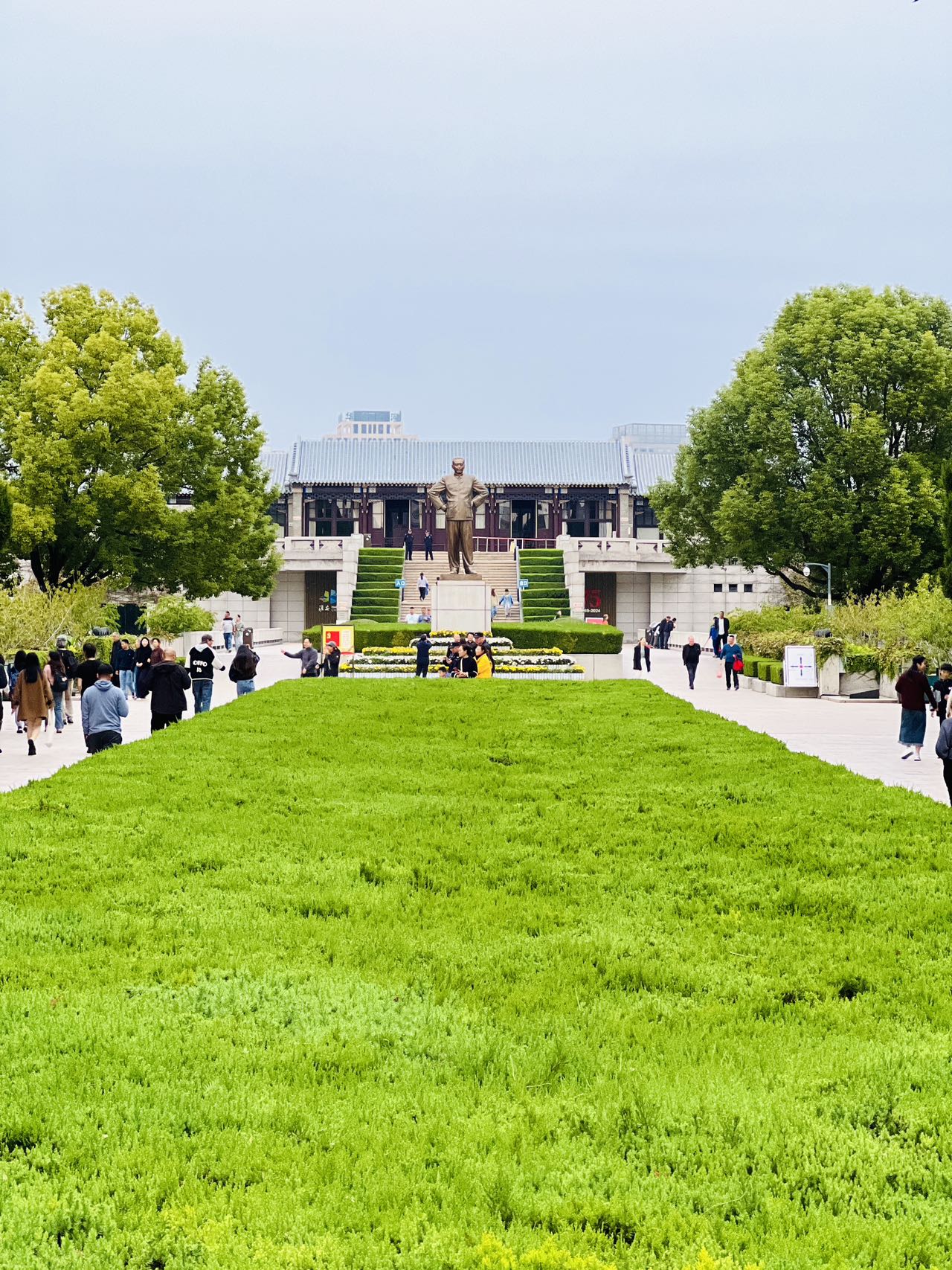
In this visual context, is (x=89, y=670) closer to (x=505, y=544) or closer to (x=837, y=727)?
(x=837, y=727)

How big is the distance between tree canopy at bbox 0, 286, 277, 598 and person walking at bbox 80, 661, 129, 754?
1836 centimetres

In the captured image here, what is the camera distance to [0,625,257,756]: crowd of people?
44.3 ft

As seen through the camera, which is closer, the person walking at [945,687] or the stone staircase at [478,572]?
the person walking at [945,687]

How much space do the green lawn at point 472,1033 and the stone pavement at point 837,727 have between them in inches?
171

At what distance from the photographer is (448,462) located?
69.2 meters

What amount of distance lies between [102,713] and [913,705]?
34.2 ft

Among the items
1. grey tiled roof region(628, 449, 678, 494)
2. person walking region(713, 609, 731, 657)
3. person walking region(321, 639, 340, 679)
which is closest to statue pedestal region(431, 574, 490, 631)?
person walking region(713, 609, 731, 657)

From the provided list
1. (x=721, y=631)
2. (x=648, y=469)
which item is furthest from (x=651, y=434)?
(x=721, y=631)

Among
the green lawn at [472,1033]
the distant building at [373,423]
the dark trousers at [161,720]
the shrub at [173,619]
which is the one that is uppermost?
the distant building at [373,423]

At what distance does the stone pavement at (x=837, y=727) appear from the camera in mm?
15023

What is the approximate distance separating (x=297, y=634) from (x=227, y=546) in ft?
83.2

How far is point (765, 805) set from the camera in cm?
1114

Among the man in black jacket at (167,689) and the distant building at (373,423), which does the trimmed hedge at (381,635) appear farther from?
the distant building at (373,423)

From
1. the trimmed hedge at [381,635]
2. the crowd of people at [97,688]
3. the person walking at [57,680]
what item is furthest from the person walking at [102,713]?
the trimmed hedge at [381,635]
